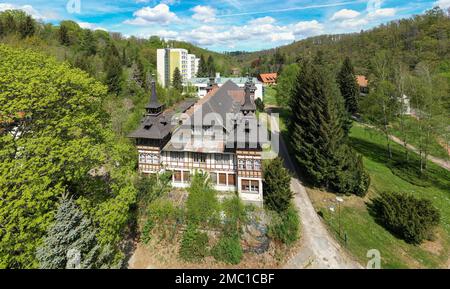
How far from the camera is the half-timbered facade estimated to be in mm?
26031

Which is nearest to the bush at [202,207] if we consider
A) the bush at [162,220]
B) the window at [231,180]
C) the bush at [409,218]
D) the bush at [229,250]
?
the bush at [162,220]

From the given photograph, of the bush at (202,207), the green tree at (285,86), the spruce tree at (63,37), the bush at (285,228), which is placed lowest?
the bush at (285,228)

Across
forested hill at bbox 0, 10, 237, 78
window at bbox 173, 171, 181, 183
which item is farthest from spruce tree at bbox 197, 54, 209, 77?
window at bbox 173, 171, 181, 183

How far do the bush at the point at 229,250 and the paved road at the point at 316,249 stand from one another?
3952 millimetres

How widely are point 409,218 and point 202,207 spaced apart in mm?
18275

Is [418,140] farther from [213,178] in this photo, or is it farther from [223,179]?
[213,178]

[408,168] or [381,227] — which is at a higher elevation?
[408,168]

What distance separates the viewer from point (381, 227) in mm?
24750

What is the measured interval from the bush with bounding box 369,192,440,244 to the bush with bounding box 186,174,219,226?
15807mm

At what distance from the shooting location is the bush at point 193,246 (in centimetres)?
2202

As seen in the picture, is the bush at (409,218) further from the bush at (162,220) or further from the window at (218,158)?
the bush at (162,220)

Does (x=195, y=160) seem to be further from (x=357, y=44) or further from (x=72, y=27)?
(x=357, y=44)

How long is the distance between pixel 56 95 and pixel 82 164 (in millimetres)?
4227

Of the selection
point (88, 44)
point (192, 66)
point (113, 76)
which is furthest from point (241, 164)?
point (192, 66)
